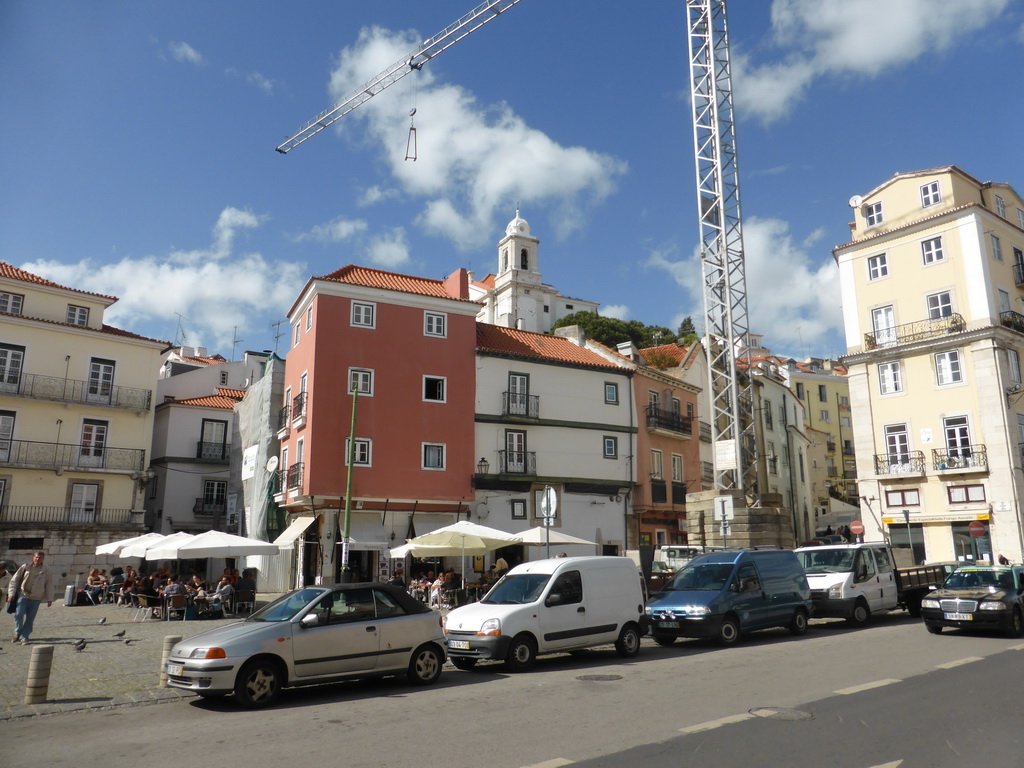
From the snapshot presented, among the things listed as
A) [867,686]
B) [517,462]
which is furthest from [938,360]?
[867,686]

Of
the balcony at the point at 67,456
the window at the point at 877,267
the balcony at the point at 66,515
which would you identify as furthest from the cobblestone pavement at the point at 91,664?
the window at the point at 877,267

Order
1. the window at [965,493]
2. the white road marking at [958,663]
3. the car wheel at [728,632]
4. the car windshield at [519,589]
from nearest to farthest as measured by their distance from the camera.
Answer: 1. the white road marking at [958,663]
2. the car windshield at [519,589]
3. the car wheel at [728,632]
4. the window at [965,493]

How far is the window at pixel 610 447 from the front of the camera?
37666 mm

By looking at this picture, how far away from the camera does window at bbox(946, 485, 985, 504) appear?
109ft

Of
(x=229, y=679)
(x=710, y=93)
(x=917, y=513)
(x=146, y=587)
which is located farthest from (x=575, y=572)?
(x=917, y=513)

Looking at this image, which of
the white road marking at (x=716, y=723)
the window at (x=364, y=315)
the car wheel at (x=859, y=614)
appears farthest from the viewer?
the window at (x=364, y=315)

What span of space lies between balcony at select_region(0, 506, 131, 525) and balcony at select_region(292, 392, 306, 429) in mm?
10487

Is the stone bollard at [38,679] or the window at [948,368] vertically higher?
the window at [948,368]

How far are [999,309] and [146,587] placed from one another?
119 feet

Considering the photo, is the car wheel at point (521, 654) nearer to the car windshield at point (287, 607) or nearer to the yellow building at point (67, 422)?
the car windshield at point (287, 607)

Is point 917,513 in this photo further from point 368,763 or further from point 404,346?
point 368,763

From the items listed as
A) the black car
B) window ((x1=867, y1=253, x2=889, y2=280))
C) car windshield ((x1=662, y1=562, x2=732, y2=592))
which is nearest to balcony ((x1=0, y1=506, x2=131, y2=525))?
car windshield ((x1=662, y1=562, x2=732, y2=592))

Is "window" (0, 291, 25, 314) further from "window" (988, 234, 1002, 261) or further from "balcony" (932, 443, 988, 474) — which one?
"window" (988, 234, 1002, 261)

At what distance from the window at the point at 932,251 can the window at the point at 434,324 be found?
22964 millimetres
